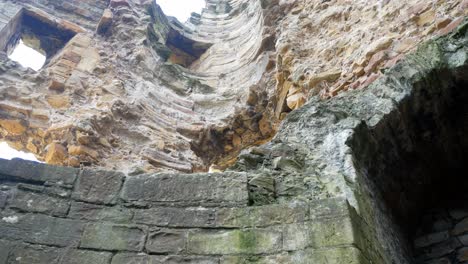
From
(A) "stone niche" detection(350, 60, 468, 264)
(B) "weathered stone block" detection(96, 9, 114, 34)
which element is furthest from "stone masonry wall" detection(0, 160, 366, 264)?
(B) "weathered stone block" detection(96, 9, 114, 34)

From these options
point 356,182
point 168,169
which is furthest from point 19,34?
point 356,182

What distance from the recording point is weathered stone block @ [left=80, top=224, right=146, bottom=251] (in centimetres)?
228

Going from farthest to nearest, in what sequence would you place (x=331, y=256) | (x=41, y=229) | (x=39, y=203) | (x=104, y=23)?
(x=104, y=23) < (x=39, y=203) < (x=41, y=229) < (x=331, y=256)

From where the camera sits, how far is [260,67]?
809 centimetres

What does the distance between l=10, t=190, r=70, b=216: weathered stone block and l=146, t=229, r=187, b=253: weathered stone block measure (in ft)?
1.68

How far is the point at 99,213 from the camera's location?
7.98 ft

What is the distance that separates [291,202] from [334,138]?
0.72 m

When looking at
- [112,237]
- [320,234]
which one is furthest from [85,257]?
[320,234]

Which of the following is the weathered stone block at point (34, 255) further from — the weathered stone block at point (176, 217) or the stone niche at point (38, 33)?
the stone niche at point (38, 33)

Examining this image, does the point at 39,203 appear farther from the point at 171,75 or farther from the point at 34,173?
the point at 171,75

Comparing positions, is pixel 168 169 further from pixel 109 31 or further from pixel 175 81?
pixel 109 31

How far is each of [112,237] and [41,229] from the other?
37 cm

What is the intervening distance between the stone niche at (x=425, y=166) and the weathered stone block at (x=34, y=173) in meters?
1.79

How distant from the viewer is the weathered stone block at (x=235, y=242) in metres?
2.25
